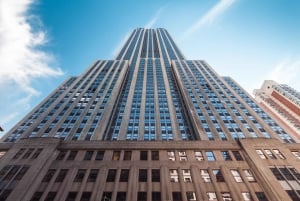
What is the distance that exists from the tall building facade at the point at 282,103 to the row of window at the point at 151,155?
53.3 metres

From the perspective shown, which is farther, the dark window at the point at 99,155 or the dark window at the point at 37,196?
the dark window at the point at 99,155

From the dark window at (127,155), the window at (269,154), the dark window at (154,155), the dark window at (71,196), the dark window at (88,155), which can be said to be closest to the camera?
the dark window at (71,196)

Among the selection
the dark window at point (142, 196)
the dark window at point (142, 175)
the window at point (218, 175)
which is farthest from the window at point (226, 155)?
the dark window at point (142, 196)

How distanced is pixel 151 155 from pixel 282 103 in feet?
294

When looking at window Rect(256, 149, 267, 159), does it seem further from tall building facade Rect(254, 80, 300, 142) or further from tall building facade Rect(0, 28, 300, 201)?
tall building facade Rect(254, 80, 300, 142)

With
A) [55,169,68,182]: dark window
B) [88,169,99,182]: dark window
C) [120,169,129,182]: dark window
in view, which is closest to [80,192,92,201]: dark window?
[88,169,99,182]: dark window

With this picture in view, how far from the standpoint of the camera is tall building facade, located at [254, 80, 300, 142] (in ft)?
263

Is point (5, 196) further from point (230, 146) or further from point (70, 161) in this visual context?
point (230, 146)

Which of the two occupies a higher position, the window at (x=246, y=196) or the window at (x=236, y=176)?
the window at (x=236, y=176)

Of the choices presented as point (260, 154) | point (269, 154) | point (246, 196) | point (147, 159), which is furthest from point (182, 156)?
point (269, 154)

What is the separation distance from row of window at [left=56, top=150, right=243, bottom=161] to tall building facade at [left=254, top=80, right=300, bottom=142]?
53264 mm

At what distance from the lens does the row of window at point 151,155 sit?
2891cm

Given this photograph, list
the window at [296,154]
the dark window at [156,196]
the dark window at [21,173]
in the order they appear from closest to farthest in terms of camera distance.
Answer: the dark window at [156,196]
the dark window at [21,173]
the window at [296,154]

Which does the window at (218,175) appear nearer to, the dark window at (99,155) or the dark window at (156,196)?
the dark window at (156,196)
